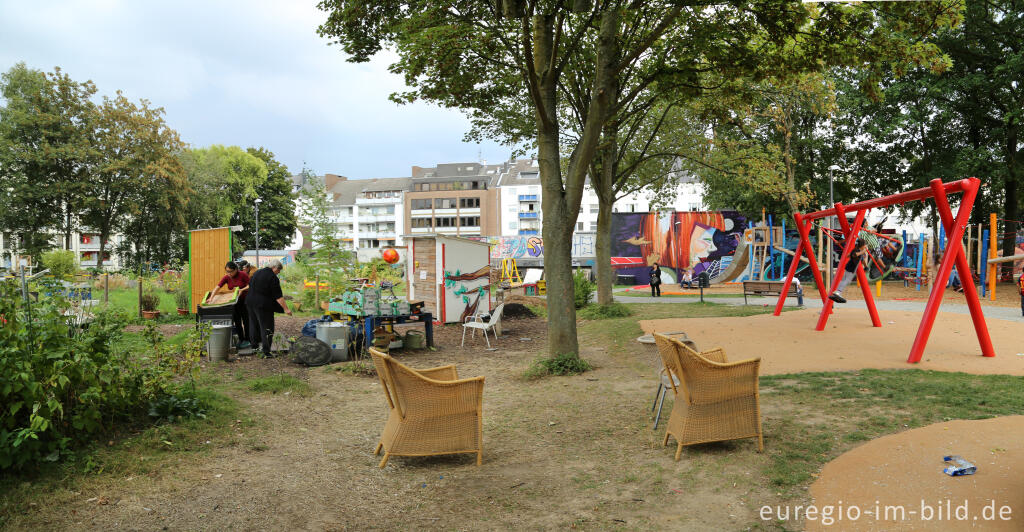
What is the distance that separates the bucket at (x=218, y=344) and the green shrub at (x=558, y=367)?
4772mm

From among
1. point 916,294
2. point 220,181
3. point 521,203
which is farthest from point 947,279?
point 521,203

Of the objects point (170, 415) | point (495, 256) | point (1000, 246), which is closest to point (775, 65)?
point (170, 415)

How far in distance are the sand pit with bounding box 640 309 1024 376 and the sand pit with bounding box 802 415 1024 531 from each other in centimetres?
330

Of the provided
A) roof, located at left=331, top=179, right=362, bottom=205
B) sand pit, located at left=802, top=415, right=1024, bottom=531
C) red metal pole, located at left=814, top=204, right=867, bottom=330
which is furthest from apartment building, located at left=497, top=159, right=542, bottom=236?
sand pit, located at left=802, top=415, right=1024, bottom=531

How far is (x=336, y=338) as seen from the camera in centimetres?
987

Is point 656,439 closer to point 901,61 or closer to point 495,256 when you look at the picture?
point 901,61

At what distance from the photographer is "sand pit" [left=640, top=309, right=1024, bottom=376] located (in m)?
7.98

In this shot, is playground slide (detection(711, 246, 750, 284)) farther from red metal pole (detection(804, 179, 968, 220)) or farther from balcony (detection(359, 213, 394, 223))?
balcony (detection(359, 213, 394, 223))

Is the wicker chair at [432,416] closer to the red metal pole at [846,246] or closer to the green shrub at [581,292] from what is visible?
the red metal pole at [846,246]

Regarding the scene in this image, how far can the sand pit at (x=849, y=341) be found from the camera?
7.98 meters

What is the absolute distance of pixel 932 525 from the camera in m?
3.18

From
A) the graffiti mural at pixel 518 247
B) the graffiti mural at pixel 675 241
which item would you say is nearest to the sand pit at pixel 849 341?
the graffiti mural at pixel 675 241

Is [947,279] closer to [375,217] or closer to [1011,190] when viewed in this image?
[1011,190]

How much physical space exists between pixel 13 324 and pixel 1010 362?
10520 millimetres
